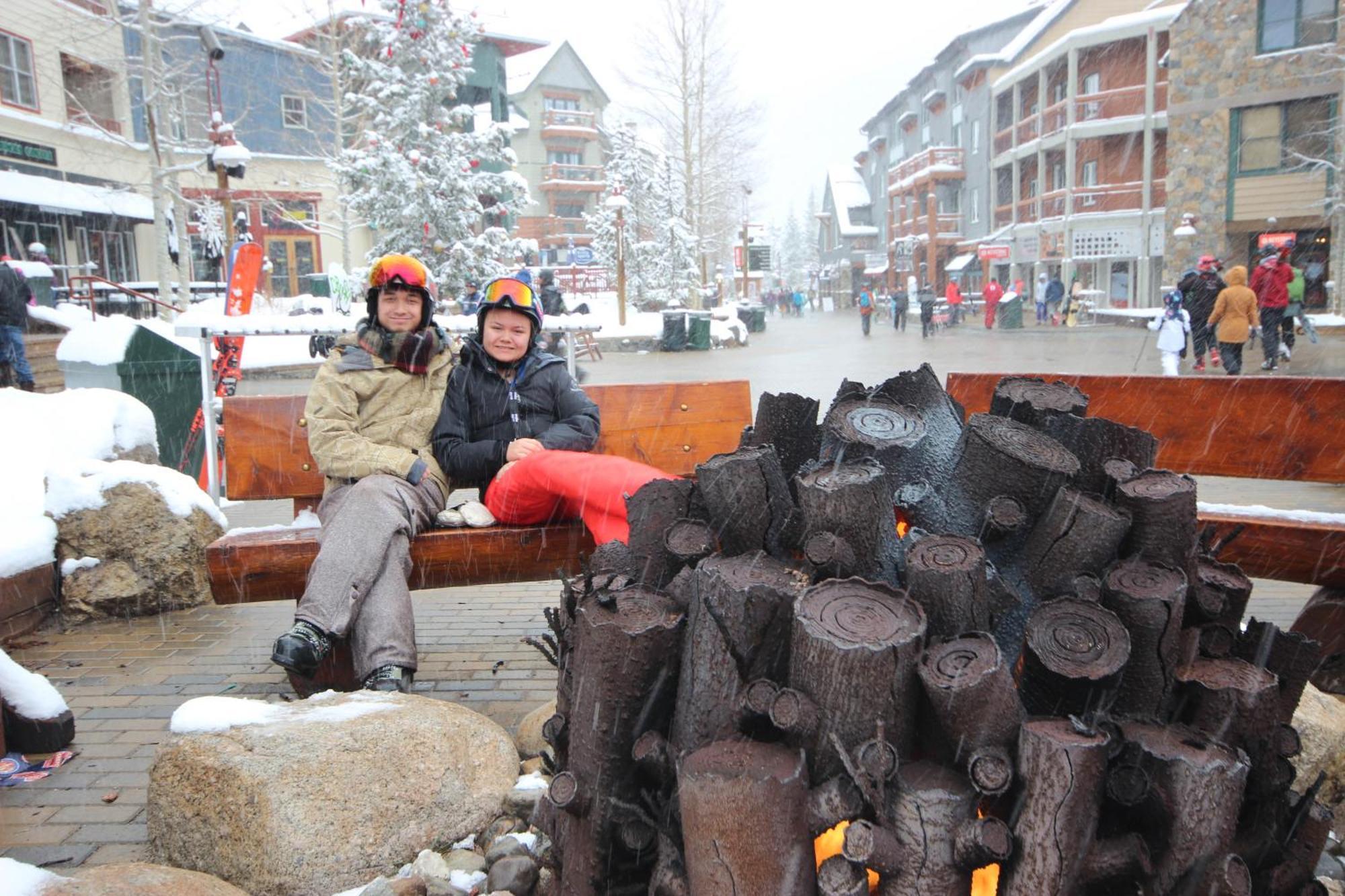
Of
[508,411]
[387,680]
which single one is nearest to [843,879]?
[387,680]

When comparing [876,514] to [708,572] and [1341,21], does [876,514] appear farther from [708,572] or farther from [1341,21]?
[1341,21]

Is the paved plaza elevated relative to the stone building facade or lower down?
lower down

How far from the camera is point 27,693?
10.7ft

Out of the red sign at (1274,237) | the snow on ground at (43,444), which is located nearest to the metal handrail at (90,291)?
the snow on ground at (43,444)

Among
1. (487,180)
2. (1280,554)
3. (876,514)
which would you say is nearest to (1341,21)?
(487,180)

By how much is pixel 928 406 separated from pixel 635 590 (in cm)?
94

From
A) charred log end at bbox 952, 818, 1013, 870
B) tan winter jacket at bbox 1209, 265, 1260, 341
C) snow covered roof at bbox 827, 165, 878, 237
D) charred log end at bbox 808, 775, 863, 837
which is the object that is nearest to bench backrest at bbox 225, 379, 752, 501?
charred log end at bbox 808, 775, 863, 837

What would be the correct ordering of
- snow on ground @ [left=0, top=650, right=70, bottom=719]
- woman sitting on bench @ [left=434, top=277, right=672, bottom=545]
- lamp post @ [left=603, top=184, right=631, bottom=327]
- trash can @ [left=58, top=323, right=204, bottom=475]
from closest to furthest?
snow on ground @ [left=0, top=650, right=70, bottom=719]
woman sitting on bench @ [left=434, top=277, right=672, bottom=545]
trash can @ [left=58, top=323, right=204, bottom=475]
lamp post @ [left=603, top=184, right=631, bottom=327]

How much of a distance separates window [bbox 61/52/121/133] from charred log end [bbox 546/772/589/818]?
2.07m

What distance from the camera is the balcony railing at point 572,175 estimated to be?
61.3 meters

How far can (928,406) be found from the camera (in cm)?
245

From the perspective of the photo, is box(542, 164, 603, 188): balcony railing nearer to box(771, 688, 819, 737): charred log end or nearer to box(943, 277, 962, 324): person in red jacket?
box(943, 277, 962, 324): person in red jacket

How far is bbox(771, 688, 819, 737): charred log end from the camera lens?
5.49 ft

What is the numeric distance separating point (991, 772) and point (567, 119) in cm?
6555
